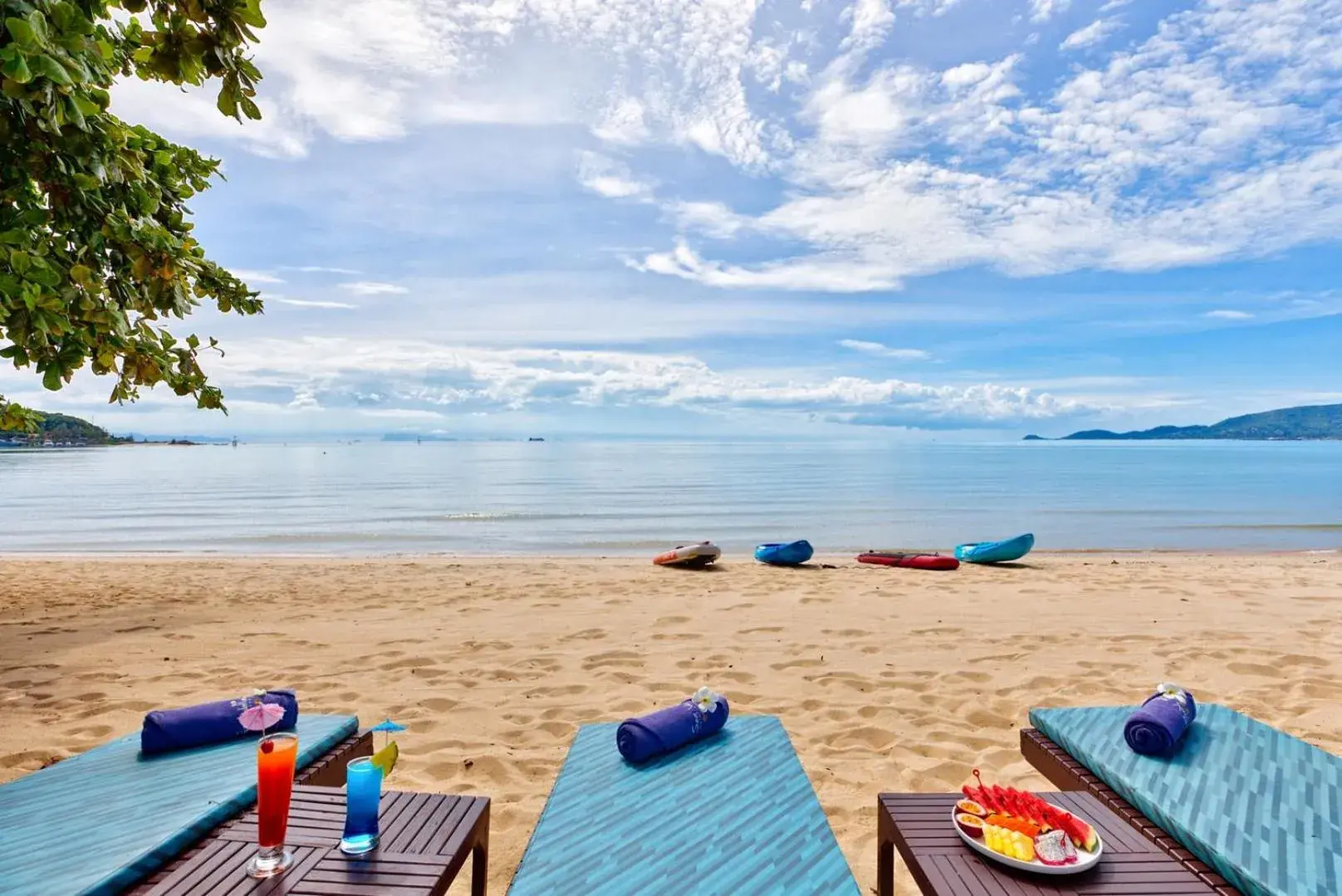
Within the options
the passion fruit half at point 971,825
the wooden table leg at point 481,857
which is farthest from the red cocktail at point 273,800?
the passion fruit half at point 971,825

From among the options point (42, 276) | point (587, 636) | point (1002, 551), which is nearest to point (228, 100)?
point (42, 276)

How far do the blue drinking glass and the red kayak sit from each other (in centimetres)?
1093

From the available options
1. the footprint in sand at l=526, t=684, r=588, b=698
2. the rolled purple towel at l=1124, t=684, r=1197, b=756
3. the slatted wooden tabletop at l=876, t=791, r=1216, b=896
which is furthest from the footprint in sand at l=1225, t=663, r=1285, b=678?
the footprint in sand at l=526, t=684, r=588, b=698

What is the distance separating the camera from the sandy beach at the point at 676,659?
4.25 metres

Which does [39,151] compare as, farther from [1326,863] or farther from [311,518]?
[311,518]

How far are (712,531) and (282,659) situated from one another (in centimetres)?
1483

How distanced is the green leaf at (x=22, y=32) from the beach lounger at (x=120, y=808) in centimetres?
207

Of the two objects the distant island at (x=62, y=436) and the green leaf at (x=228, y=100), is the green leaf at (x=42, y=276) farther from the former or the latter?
the distant island at (x=62, y=436)

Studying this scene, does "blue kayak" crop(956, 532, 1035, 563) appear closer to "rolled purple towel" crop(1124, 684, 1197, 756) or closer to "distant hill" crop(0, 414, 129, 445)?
"rolled purple towel" crop(1124, 684, 1197, 756)

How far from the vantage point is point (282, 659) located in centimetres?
628

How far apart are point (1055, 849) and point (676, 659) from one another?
434 cm

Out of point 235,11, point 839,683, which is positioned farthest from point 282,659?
point 235,11

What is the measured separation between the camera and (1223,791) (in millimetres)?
2539

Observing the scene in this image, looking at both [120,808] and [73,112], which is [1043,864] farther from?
[73,112]
